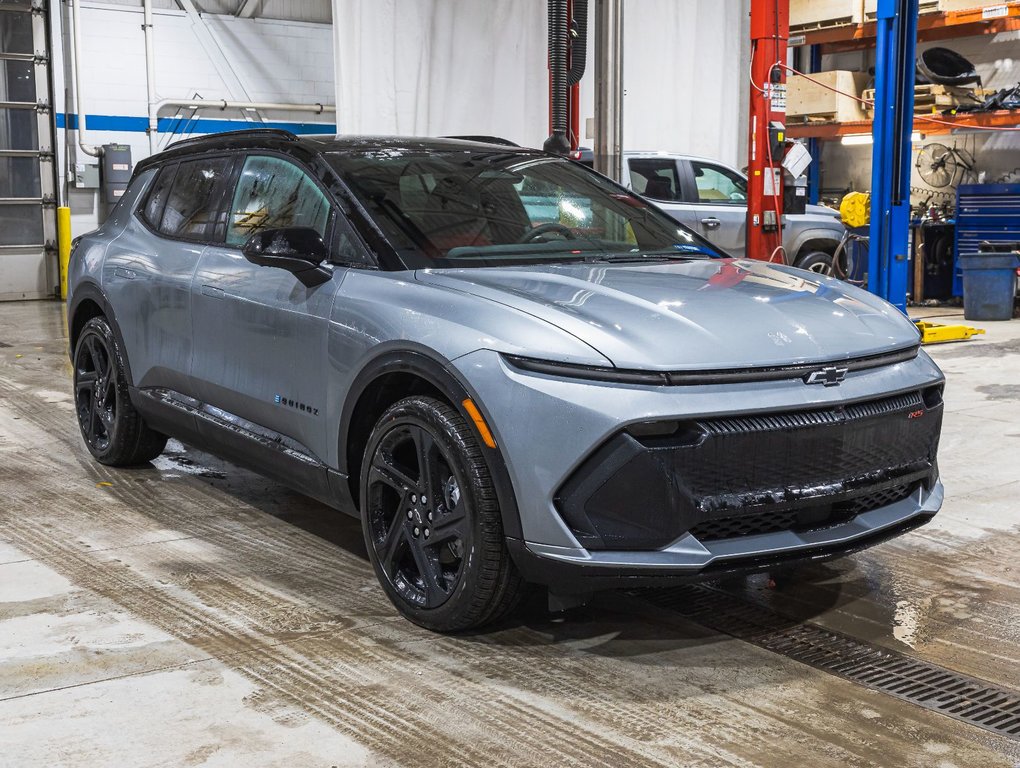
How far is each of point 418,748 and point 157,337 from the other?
2.69 metres

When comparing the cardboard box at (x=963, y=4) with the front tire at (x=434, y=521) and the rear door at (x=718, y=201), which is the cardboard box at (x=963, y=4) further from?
the front tire at (x=434, y=521)

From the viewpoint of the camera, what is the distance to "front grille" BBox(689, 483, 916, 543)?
2996 mm

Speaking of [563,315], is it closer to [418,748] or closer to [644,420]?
[644,420]

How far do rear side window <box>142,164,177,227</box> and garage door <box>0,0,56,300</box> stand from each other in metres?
12.2

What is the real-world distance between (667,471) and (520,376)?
17.8 inches

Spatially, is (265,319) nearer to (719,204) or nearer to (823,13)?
(719,204)

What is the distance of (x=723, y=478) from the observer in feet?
9.64

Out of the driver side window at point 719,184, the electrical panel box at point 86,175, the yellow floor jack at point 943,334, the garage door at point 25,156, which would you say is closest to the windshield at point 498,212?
the yellow floor jack at point 943,334

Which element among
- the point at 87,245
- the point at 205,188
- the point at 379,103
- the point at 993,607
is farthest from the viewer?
the point at 379,103

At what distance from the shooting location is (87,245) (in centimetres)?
555

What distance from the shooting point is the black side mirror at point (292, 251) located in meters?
3.71

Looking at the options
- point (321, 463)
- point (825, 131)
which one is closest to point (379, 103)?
point (825, 131)

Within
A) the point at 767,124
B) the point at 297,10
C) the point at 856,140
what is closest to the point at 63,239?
the point at 297,10

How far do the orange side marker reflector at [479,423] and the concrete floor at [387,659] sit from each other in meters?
0.63
